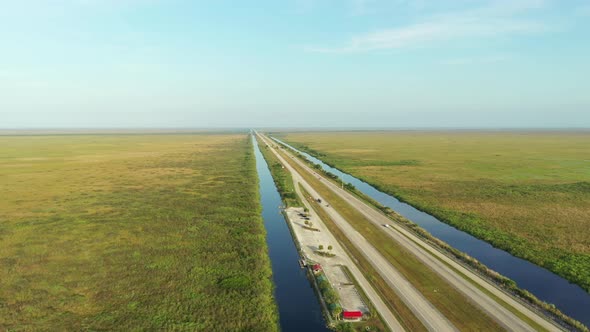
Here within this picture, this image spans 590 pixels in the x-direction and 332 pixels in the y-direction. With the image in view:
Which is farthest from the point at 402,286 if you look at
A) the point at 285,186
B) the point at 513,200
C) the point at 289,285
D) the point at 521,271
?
the point at 285,186

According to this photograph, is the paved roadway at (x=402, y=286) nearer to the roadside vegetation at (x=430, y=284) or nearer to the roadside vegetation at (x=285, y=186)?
the roadside vegetation at (x=430, y=284)

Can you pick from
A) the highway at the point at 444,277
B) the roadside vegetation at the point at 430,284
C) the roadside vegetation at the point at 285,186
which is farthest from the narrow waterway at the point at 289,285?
the highway at the point at 444,277

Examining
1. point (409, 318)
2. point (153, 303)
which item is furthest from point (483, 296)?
point (153, 303)

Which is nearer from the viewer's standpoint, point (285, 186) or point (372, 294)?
point (372, 294)

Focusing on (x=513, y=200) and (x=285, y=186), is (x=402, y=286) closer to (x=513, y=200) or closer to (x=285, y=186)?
(x=513, y=200)

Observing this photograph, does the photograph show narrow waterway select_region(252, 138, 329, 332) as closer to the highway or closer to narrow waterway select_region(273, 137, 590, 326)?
the highway

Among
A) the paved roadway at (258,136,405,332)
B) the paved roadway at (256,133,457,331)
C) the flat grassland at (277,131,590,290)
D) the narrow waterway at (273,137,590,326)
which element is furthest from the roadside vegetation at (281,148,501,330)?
the flat grassland at (277,131,590,290)
